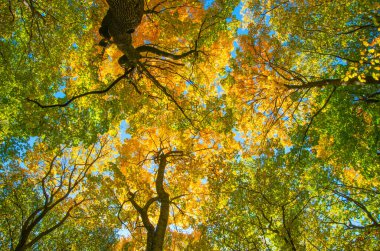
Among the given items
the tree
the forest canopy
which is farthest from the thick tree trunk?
the tree

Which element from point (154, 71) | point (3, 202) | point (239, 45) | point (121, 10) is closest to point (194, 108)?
point (154, 71)

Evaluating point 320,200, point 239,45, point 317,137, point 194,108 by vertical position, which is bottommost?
point 320,200

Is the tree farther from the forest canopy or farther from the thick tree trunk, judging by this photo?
the thick tree trunk

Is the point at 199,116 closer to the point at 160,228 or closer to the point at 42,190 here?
the point at 160,228

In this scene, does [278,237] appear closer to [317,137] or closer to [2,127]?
[317,137]

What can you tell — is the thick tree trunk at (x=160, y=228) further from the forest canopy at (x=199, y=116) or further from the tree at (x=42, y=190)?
the tree at (x=42, y=190)

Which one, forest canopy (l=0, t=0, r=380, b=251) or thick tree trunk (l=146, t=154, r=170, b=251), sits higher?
forest canopy (l=0, t=0, r=380, b=251)

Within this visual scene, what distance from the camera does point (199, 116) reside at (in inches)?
422

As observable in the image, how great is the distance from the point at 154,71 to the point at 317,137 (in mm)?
8015

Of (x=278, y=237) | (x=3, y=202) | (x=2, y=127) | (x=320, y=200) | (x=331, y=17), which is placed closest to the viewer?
(x=2, y=127)

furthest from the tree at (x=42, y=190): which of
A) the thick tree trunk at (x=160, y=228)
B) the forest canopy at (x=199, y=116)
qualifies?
the thick tree trunk at (x=160, y=228)

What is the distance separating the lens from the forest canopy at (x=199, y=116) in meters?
7.73

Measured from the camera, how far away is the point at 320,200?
11602mm

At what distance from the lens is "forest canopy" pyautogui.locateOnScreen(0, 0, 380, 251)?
773 centimetres
